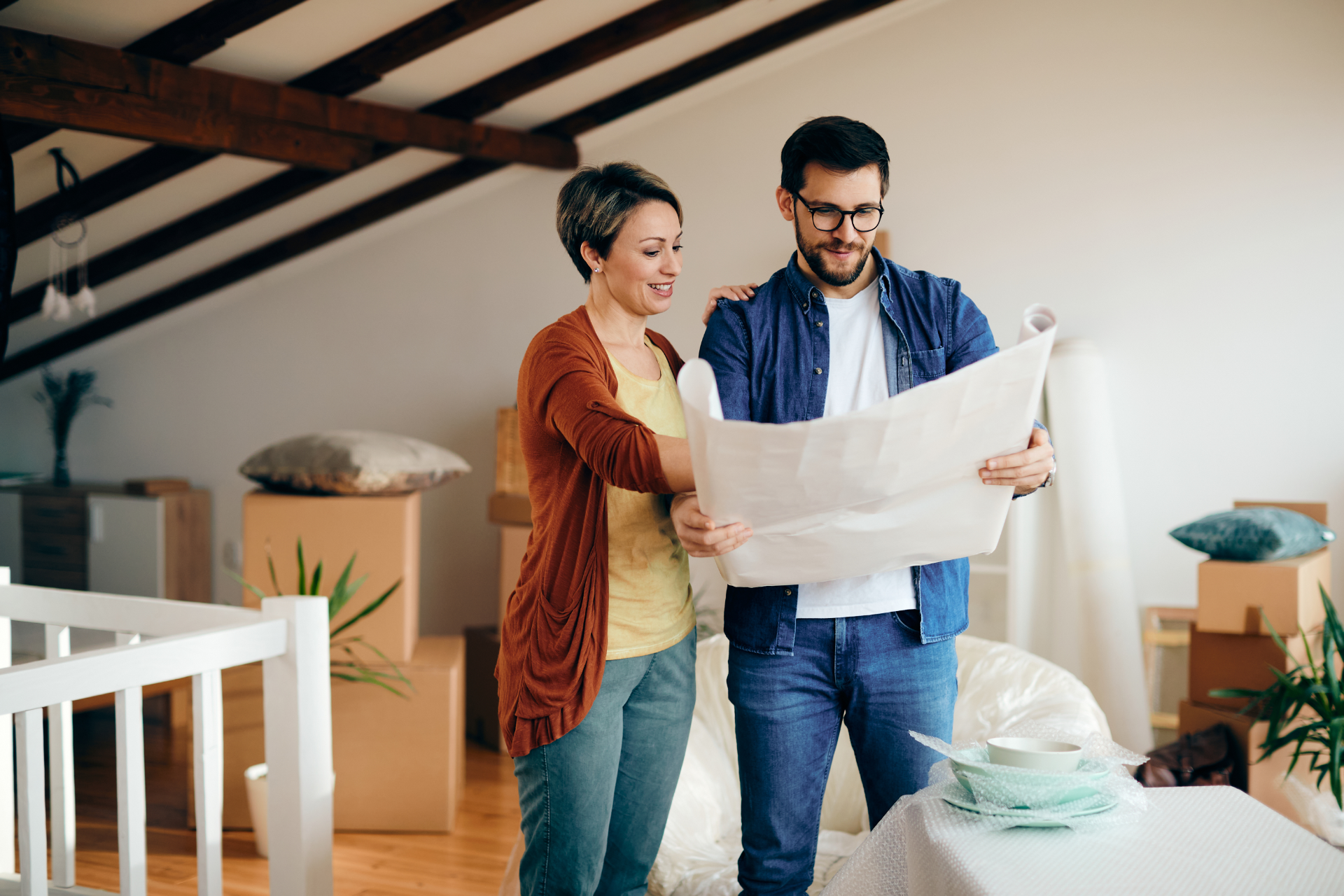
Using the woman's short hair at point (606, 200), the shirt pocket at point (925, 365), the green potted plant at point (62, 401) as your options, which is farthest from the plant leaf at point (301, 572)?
the green potted plant at point (62, 401)

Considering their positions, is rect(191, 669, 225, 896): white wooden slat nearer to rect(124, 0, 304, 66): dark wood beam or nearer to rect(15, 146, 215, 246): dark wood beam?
rect(124, 0, 304, 66): dark wood beam

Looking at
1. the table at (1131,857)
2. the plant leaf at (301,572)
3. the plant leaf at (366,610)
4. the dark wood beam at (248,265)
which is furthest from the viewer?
the dark wood beam at (248,265)

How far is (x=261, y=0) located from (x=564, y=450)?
2161 millimetres

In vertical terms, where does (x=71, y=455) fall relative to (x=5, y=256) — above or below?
below

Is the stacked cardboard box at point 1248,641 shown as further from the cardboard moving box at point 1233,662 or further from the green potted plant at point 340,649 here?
the green potted plant at point 340,649

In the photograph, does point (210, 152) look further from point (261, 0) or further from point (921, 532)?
point (921, 532)

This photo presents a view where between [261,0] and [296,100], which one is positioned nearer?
[261,0]

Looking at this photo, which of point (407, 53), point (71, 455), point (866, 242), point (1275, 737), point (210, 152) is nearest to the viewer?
point (866, 242)

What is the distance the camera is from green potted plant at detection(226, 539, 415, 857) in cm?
277

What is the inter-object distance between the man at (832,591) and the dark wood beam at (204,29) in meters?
2.13

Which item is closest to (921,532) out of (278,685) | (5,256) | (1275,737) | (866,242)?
(866,242)

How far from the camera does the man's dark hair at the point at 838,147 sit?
120 cm

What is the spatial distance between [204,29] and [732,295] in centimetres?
222

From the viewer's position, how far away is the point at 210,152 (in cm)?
352
